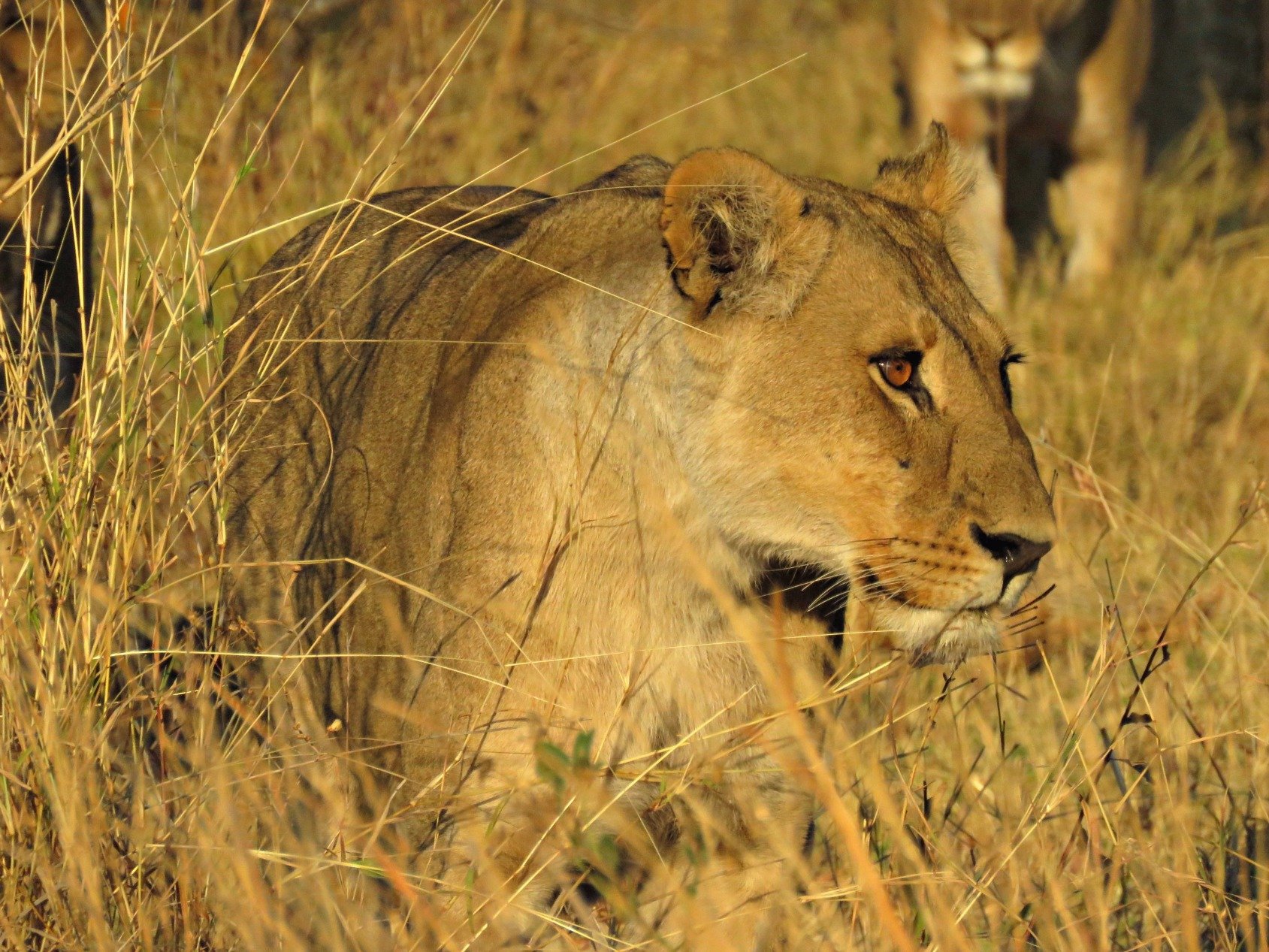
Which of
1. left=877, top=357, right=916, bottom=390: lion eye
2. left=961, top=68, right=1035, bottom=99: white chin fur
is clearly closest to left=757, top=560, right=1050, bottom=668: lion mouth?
left=877, top=357, right=916, bottom=390: lion eye

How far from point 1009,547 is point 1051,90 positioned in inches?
170

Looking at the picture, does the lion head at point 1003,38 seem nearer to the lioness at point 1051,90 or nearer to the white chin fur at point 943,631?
the lioness at point 1051,90

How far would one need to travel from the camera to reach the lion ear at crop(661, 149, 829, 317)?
272 centimetres

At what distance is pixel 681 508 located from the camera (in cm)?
Result: 282

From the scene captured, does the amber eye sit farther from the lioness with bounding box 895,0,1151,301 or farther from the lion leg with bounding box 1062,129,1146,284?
the lion leg with bounding box 1062,129,1146,284

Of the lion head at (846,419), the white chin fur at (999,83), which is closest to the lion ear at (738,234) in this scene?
the lion head at (846,419)

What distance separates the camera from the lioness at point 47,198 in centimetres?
316

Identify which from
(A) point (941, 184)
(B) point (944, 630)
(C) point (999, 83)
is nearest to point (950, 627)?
(B) point (944, 630)

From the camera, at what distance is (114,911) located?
2.46 metres

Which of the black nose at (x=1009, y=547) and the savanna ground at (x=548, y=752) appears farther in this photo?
the black nose at (x=1009, y=547)

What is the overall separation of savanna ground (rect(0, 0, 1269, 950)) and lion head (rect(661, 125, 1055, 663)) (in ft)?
0.80

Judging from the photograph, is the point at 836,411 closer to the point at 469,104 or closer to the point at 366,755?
the point at 366,755

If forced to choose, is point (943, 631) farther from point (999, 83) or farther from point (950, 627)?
point (999, 83)

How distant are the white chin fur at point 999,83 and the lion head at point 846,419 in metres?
3.76
